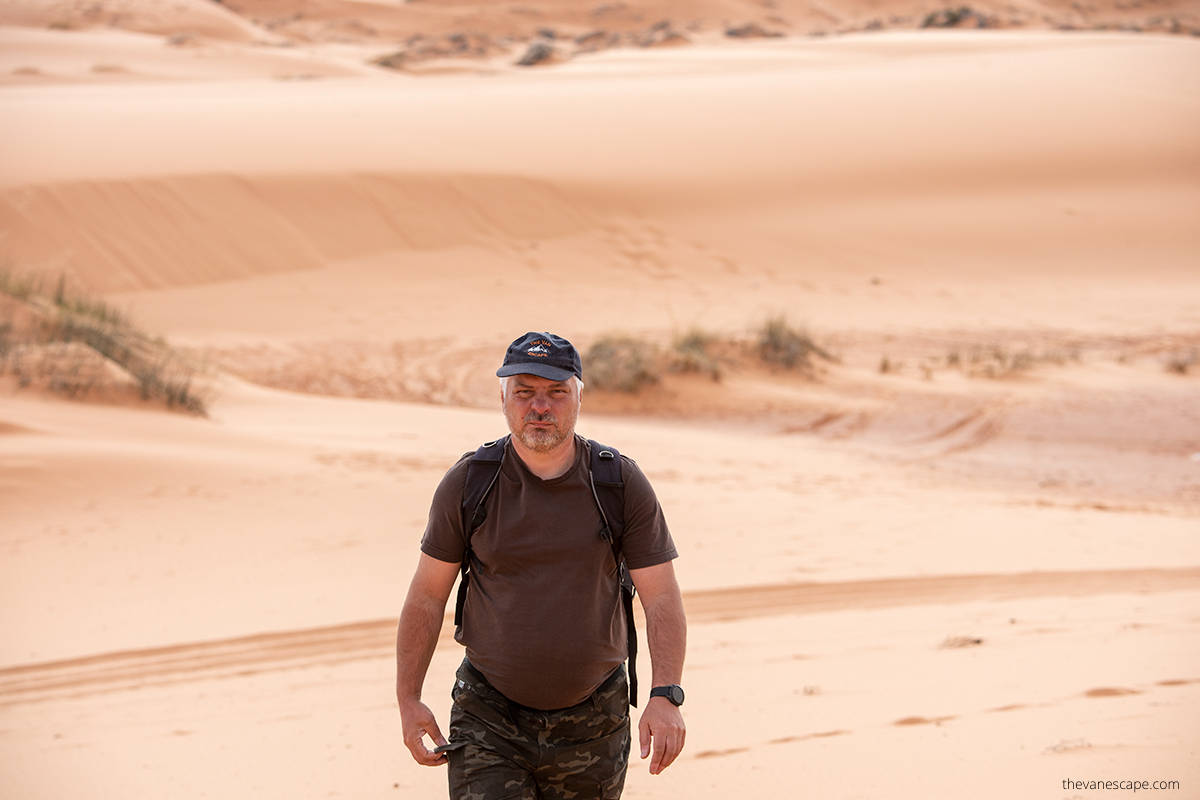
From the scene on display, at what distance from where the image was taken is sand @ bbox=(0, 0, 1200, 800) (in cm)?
397

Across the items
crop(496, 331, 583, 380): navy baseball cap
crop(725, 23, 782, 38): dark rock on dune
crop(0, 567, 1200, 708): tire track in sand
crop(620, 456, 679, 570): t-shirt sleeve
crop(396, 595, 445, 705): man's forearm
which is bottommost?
crop(0, 567, 1200, 708): tire track in sand

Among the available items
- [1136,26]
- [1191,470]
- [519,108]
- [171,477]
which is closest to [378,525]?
[171,477]

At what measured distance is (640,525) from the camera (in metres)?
2.49

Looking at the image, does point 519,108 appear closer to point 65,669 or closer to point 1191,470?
point 1191,470

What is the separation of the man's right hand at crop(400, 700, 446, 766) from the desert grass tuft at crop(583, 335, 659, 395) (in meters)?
9.93

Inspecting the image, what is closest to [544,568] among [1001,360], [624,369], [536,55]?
[624,369]

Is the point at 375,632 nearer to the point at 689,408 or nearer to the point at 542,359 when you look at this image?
the point at 542,359

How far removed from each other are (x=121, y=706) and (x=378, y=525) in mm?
2417

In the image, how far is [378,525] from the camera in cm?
652

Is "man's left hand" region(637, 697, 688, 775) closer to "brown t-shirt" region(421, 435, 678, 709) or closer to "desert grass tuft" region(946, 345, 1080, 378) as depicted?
"brown t-shirt" region(421, 435, 678, 709)

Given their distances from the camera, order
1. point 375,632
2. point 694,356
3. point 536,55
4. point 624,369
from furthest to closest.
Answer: point 536,55 → point 694,356 → point 624,369 → point 375,632

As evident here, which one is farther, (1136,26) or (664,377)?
(1136,26)

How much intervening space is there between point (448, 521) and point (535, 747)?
0.59m

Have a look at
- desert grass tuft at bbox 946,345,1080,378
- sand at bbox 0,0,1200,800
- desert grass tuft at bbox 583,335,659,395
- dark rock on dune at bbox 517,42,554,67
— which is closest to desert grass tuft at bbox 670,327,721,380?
sand at bbox 0,0,1200,800
